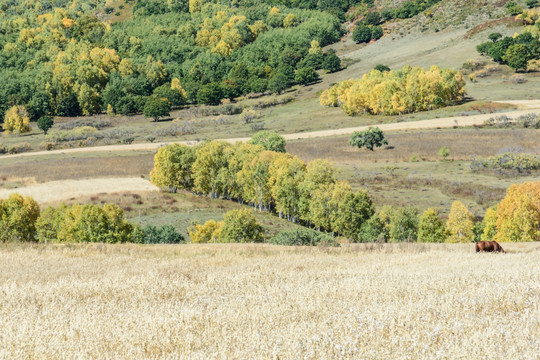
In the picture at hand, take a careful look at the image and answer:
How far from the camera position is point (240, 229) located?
52.8m

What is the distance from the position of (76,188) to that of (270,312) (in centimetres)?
7141

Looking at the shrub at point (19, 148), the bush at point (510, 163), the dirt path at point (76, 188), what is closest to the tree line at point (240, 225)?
the dirt path at point (76, 188)

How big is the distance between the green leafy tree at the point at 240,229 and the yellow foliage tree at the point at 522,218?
2385 cm

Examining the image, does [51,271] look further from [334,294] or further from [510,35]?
[510,35]

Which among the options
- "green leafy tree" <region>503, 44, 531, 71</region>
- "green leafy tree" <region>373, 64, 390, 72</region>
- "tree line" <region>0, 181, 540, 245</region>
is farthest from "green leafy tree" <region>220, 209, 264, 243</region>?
"green leafy tree" <region>373, 64, 390, 72</region>

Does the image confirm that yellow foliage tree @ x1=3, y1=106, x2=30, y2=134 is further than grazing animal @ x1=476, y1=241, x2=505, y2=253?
Yes

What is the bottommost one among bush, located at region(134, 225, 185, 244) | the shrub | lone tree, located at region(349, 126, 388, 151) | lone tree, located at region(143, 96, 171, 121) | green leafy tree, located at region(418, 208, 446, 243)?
green leafy tree, located at region(418, 208, 446, 243)

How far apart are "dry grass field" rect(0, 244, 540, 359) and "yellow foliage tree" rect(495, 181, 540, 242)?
35894mm

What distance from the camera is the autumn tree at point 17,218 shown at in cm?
5507

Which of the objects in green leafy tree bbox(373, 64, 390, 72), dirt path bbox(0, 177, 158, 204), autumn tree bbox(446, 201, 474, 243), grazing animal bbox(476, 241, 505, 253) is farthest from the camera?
green leafy tree bbox(373, 64, 390, 72)

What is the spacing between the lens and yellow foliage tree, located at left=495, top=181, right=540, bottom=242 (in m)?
51.2

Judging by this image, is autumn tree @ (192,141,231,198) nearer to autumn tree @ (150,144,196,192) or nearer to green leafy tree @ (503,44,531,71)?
autumn tree @ (150,144,196,192)

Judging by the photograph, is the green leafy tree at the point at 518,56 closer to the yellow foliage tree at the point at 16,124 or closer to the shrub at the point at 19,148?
the shrub at the point at 19,148

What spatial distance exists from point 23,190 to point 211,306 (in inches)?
2881
